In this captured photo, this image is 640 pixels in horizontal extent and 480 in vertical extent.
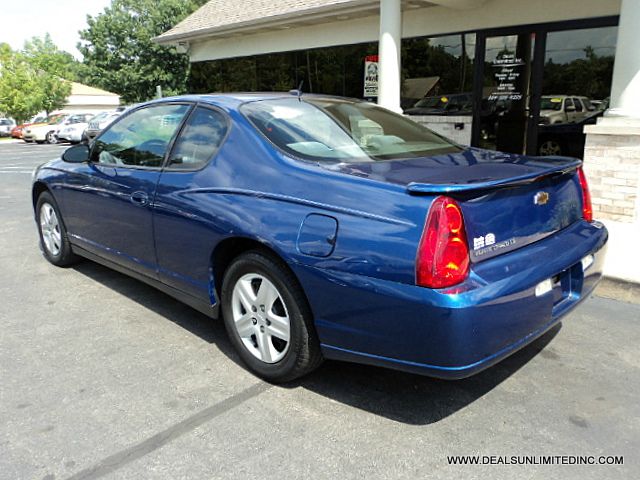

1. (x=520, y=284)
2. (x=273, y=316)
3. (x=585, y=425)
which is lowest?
(x=585, y=425)

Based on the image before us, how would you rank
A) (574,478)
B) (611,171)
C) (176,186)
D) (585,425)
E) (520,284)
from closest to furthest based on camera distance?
1. (574,478)
2. (520,284)
3. (585,425)
4. (176,186)
5. (611,171)

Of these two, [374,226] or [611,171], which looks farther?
[611,171]

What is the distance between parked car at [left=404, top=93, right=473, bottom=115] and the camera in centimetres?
998

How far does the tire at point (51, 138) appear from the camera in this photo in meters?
29.0

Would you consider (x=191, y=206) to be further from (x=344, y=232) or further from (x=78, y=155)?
(x=78, y=155)

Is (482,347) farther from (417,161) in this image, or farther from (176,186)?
(176,186)

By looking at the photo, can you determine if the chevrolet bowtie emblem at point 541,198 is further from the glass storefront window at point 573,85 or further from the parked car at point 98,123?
the parked car at point 98,123

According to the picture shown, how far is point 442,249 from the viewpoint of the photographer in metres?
2.34

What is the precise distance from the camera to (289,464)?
2439 millimetres

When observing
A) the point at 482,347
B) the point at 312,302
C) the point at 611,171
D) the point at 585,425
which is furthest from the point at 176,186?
the point at 611,171

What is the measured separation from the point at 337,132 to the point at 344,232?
3.31 ft

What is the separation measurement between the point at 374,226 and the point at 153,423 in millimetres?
1472

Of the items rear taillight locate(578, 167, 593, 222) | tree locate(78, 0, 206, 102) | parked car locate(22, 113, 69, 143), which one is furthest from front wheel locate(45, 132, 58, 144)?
rear taillight locate(578, 167, 593, 222)

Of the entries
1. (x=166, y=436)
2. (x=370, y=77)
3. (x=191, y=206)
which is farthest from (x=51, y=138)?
(x=166, y=436)
